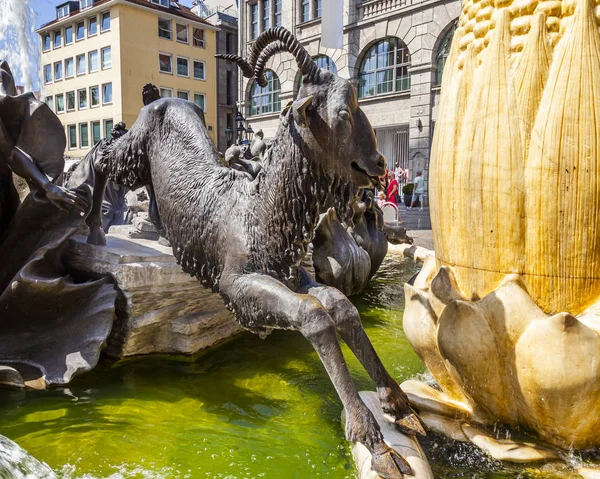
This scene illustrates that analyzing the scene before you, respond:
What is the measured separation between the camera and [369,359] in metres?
2.52

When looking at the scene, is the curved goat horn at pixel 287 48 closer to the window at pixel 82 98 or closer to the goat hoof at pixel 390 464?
the goat hoof at pixel 390 464

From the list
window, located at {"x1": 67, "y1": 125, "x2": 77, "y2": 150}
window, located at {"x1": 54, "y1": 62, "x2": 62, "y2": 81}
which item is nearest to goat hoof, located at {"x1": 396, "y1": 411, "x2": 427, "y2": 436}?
window, located at {"x1": 67, "y1": 125, "x2": 77, "y2": 150}

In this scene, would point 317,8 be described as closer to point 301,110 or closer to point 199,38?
point 199,38

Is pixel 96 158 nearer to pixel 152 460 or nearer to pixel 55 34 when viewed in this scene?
pixel 152 460

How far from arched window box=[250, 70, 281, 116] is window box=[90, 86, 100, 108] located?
11.8 meters

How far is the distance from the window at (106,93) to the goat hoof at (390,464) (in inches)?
1371

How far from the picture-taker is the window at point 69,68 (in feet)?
119

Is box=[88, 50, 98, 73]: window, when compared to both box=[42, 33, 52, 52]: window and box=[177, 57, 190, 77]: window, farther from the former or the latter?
box=[42, 33, 52, 52]: window

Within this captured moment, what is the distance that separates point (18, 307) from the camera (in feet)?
10.8

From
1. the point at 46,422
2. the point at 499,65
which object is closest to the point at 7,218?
the point at 46,422

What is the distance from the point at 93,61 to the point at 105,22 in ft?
8.36

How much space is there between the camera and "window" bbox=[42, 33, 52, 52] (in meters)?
38.5

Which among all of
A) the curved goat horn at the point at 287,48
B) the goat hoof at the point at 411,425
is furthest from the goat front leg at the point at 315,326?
the curved goat horn at the point at 287,48

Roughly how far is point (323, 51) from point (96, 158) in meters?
20.9
